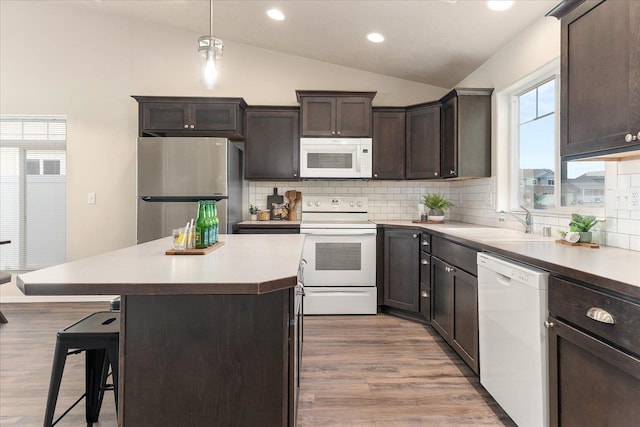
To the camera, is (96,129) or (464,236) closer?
(464,236)

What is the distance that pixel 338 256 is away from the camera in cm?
362

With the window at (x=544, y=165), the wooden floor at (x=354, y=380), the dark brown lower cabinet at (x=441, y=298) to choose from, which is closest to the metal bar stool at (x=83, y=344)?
the wooden floor at (x=354, y=380)

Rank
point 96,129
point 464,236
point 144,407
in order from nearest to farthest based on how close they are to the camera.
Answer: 1. point 144,407
2. point 464,236
3. point 96,129

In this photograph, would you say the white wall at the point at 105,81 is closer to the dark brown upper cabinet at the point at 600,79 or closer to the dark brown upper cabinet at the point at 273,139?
the dark brown upper cabinet at the point at 273,139

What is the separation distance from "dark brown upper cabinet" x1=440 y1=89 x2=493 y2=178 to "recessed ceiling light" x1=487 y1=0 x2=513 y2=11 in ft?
2.71

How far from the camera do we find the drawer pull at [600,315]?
1.19 m

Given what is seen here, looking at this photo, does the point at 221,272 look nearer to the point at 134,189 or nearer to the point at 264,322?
the point at 264,322

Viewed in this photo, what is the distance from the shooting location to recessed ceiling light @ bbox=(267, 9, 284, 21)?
129 inches

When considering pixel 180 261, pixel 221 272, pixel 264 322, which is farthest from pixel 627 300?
pixel 180 261

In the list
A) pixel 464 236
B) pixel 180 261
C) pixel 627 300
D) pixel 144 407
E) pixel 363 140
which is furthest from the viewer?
pixel 363 140

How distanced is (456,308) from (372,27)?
7.76ft

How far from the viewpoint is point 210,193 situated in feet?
11.3

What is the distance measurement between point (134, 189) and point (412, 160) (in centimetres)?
306

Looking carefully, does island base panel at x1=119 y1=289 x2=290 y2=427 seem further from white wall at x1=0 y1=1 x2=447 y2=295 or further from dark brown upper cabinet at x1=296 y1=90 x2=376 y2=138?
white wall at x1=0 y1=1 x2=447 y2=295
